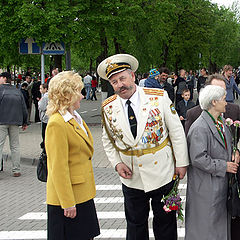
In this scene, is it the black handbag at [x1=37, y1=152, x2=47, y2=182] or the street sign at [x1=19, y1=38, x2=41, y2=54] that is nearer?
the black handbag at [x1=37, y1=152, x2=47, y2=182]

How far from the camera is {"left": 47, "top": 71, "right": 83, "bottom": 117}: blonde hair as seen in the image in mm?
3803

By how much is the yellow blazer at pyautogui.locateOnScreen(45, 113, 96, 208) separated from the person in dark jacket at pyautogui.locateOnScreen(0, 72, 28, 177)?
556 centimetres

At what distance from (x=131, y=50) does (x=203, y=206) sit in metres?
22.5

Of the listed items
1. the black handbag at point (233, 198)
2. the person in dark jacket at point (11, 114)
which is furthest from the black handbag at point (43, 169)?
the person in dark jacket at point (11, 114)

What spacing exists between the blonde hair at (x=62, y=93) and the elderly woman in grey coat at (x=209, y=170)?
1.12 metres

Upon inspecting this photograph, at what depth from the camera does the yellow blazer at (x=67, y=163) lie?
369cm

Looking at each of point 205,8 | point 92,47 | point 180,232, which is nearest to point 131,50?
point 92,47

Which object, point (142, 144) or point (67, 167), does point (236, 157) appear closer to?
point (142, 144)

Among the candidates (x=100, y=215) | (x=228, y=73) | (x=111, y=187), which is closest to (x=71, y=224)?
(x=100, y=215)

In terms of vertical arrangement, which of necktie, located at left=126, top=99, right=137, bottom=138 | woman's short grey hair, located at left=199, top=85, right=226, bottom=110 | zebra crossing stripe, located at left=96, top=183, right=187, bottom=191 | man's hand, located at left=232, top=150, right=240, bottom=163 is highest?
woman's short grey hair, located at left=199, top=85, right=226, bottom=110

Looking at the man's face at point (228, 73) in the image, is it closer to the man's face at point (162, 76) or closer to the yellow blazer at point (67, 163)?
the man's face at point (162, 76)

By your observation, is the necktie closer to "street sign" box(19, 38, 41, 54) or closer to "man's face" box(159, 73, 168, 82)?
"man's face" box(159, 73, 168, 82)

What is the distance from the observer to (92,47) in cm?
2020

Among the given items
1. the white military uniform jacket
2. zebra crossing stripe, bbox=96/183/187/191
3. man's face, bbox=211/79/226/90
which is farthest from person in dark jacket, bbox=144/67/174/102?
the white military uniform jacket
